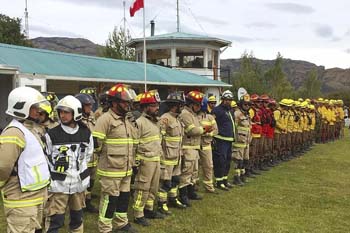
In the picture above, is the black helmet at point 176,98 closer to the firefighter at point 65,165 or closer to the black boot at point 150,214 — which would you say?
the black boot at point 150,214

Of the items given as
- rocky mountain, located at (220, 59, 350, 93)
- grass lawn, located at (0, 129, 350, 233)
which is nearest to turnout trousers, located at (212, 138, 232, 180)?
grass lawn, located at (0, 129, 350, 233)

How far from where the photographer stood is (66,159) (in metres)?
4.76

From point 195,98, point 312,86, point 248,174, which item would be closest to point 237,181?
point 248,174

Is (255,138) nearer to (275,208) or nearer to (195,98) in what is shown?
(275,208)

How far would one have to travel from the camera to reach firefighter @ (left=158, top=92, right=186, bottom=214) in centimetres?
730

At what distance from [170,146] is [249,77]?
3169 cm

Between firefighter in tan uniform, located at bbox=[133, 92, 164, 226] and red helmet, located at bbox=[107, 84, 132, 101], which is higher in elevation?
red helmet, located at bbox=[107, 84, 132, 101]

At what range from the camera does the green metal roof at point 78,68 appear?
12.5 metres

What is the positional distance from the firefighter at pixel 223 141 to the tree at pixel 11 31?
2877 centimetres

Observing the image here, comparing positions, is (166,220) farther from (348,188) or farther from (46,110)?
(348,188)

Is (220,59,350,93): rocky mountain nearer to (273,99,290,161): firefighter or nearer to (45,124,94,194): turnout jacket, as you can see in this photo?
(273,99,290,161): firefighter

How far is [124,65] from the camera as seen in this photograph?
19188 millimetres

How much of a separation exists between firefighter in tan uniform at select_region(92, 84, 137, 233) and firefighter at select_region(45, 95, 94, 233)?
78 cm

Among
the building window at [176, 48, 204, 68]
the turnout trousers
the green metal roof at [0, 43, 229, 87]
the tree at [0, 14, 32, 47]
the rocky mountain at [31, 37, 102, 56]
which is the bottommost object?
the turnout trousers
